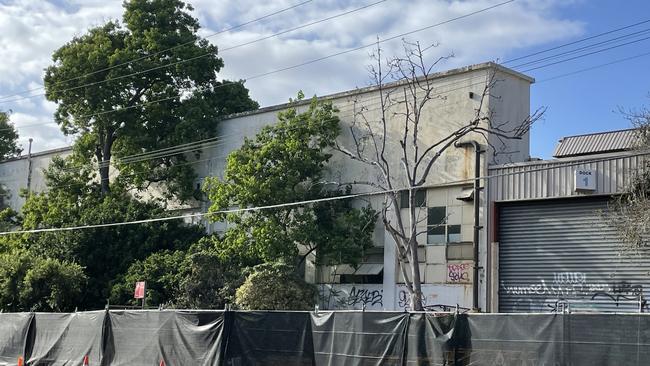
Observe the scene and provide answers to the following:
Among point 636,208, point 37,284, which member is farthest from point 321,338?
point 37,284

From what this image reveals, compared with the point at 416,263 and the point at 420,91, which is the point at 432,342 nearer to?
the point at 416,263

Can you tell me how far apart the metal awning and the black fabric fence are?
13.2m

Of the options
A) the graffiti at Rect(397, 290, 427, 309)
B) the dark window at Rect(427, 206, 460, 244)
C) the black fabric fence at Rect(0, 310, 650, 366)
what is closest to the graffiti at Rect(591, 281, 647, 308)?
the dark window at Rect(427, 206, 460, 244)

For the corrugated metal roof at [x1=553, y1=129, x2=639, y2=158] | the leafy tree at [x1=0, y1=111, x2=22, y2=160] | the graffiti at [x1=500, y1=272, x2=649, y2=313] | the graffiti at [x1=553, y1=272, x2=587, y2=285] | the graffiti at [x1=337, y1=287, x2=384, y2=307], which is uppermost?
the leafy tree at [x1=0, y1=111, x2=22, y2=160]

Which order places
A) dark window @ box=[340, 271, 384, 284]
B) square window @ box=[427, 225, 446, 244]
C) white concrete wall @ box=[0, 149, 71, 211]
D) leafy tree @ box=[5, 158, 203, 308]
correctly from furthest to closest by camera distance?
white concrete wall @ box=[0, 149, 71, 211] → leafy tree @ box=[5, 158, 203, 308] → dark window @ box=[340, 271, 384, 284] → square window @ box=[427, 225, 446, 244]

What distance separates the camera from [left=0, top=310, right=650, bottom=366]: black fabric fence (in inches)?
424

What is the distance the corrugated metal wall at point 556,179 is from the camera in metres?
22.9

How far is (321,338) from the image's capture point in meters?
14.7

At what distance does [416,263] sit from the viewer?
26.8 m

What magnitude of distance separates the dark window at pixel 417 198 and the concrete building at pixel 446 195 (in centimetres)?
4

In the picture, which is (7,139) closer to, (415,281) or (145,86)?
(145,86)

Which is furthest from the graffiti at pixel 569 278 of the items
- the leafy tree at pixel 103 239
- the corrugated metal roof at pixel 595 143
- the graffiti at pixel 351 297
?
the leafy tree at pixel 103 239

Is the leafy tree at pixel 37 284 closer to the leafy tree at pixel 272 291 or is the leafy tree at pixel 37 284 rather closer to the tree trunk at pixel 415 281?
the leafy tree at pixel 272 291

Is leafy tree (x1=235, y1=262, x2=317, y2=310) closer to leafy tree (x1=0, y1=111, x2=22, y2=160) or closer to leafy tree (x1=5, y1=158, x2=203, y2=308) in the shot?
leafy tree (x1=5, y1=158, x2=203, y2=308)
